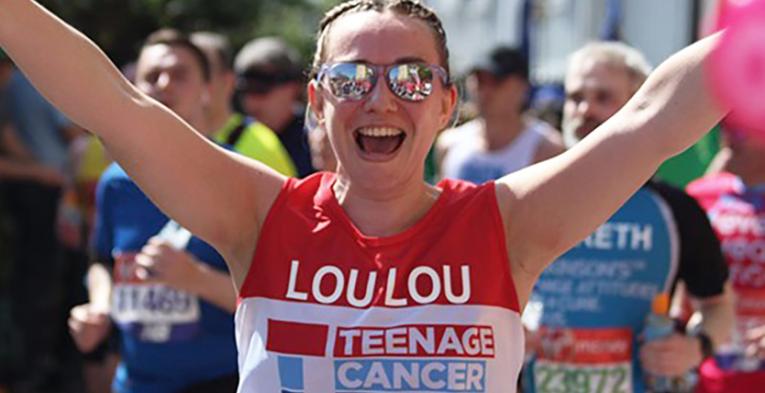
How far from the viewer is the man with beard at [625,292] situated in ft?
14.8

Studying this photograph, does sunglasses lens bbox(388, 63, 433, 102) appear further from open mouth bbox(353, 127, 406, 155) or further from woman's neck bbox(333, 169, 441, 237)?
woman's neck bbox(333, 169, 441, 237)

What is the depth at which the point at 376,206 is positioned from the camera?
2.90 meters

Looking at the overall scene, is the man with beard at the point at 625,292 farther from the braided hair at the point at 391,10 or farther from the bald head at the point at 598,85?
the braided hair at the point at 391,10

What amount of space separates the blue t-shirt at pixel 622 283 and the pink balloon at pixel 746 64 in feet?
9.28

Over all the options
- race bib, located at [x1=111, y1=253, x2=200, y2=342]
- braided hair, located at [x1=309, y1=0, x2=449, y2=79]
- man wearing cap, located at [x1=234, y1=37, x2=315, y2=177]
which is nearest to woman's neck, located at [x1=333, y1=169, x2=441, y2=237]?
braided hair, located at [x1=309, y1=0, x2=449, y2=79]

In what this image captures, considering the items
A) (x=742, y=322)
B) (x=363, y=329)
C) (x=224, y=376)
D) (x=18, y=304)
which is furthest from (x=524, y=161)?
(x=363, y=329)

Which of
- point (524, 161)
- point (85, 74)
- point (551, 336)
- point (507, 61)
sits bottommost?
point (551, 336)

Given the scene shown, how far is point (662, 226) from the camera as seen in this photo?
4570 mm

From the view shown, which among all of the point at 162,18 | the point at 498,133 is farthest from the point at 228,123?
the point at 162,18

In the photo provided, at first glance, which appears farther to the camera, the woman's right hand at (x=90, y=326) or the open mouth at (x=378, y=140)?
the woman's right hand at (x=90, y=326)

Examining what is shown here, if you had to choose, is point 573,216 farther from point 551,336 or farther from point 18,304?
point 18,304

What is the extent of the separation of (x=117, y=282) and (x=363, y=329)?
229 centimetres

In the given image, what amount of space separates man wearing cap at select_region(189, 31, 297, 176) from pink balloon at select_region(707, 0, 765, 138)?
131 inches

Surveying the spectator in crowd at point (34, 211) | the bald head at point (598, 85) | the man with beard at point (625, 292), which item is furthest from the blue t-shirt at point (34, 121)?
the man with beard at point (625, 292)
